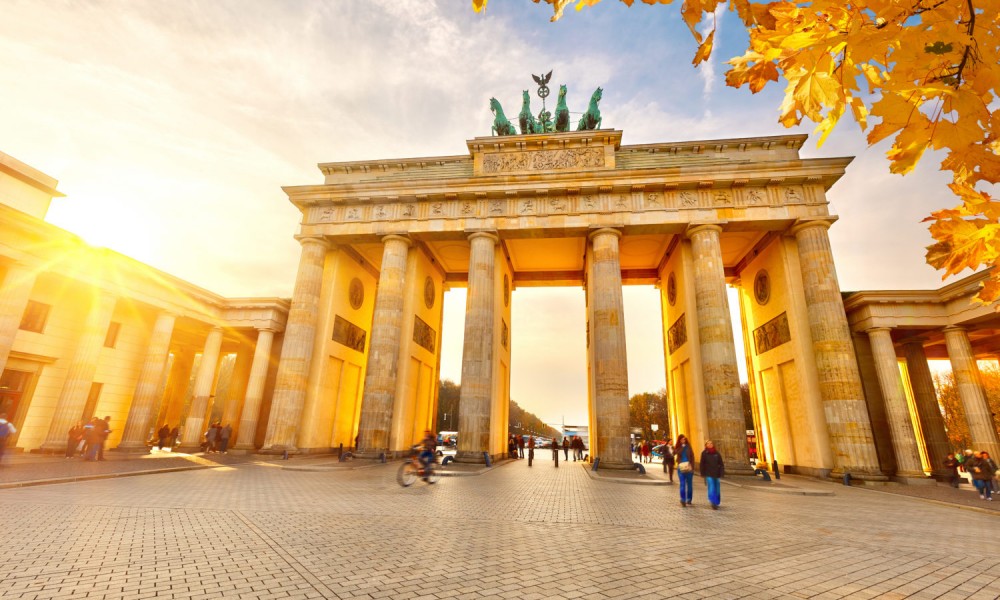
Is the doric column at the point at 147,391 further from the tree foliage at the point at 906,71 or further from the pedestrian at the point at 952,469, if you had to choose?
the pedestrian at the point at 952,469

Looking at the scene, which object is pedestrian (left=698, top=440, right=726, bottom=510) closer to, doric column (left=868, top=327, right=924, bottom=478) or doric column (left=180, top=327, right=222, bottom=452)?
doric column (left=868, top=327, right=924, bottom=478)

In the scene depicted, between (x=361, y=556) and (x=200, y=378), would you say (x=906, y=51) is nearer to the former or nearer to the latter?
(x=361, y=556)

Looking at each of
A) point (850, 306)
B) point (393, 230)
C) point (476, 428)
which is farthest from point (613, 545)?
point (850, 306)

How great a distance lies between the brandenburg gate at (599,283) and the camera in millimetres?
17766

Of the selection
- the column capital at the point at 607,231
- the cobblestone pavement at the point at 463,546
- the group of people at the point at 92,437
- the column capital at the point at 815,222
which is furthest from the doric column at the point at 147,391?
the column capital at the point at 815,222

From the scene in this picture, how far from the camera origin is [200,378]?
23219mm

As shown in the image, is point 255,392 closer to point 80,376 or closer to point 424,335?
point 80,376

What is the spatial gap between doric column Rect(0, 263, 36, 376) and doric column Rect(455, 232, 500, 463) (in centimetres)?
1760

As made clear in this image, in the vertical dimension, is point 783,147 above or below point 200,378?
above

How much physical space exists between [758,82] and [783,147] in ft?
80.6

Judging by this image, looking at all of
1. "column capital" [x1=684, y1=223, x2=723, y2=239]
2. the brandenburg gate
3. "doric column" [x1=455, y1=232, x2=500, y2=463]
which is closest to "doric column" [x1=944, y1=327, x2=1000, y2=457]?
the brandenburg gate

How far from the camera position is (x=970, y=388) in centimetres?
1903

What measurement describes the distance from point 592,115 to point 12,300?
28765mm

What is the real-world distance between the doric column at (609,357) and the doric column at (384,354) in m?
9.83
